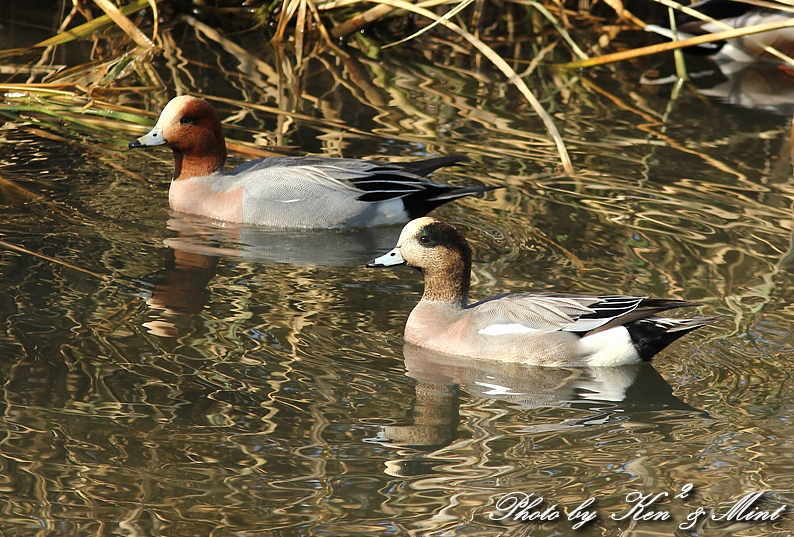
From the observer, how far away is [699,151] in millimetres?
7965

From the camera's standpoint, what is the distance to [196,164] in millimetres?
7145

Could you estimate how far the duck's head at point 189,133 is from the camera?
714 cm

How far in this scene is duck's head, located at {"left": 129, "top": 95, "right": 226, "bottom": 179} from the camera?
7141 millimetres

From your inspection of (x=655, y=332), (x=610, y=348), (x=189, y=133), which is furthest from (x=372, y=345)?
(x=189, y=133)

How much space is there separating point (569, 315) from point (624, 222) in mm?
1699

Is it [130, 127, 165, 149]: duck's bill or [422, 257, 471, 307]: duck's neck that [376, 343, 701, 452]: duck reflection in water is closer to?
[422, 257, 471, 307]: duck's neck

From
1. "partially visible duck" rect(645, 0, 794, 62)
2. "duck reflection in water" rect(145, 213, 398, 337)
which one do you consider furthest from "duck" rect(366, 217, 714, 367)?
"partially visible duck" rect(645, 0, 794, 62)

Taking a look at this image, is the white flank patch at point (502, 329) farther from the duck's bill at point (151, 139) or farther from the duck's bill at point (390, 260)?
the duck's bill at point (151, 139)

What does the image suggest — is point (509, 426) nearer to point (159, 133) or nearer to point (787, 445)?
point (787, 445)

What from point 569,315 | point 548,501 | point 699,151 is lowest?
point 548,501

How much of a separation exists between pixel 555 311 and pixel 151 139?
3.06 m

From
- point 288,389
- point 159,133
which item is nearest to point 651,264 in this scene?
point 288,389

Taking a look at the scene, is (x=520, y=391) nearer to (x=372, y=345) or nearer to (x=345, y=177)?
(x=372, y=345)

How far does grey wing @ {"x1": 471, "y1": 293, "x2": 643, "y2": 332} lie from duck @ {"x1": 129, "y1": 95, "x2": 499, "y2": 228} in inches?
67.3
